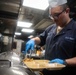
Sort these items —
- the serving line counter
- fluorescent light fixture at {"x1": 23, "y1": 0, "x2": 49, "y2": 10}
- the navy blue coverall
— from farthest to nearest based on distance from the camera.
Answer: fluorescent light fixture at {"x1": 23, "y1": 0, "x2": 49, "y2": 10} → the navy blue coverall → the serving line counter

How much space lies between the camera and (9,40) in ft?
14.6

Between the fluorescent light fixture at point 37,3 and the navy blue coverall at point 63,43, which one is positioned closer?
the navy blue coverall at point 63,43

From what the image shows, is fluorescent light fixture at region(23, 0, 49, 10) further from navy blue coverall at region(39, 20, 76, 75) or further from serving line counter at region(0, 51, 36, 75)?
serving line counter at region(0, 51, 36, 75)

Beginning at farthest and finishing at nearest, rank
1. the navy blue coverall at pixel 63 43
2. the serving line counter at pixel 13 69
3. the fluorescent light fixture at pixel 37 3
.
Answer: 1. the fluorescent light fixture at pixel 37 3
2. the navy blue coverall at pixel 63 43
3. the serving line counter at pixel 13 69

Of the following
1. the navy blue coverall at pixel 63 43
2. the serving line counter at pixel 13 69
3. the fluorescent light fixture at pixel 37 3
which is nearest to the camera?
the serving line counter at pixel 13 69

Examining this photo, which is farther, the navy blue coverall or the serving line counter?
the navy blue coverall

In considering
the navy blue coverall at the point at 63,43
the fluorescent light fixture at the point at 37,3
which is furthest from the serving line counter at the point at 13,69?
the fluorescent light fixture at the point at 37,3

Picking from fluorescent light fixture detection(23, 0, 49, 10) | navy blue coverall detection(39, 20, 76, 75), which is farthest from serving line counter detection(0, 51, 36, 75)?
fluorescent light fixture detection(23, 0, 49, 10)

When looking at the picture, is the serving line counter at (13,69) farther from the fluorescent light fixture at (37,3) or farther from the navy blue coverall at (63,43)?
the fluorescent light fixture at (37,3)

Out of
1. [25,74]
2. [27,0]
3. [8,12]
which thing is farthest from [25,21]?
[25,74]

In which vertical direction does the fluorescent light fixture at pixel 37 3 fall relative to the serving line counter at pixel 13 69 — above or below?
above

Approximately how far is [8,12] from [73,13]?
7.26 ft

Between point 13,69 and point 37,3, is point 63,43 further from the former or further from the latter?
point 37,3

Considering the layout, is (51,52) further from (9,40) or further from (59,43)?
(9,40)
